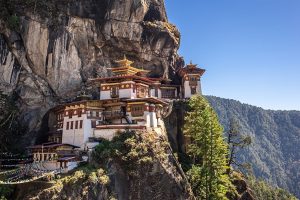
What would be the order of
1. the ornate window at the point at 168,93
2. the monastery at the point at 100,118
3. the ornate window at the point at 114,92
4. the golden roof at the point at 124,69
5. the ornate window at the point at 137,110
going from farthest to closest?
the ornate window at the point at 168,93
the golden roof at the point at 124,69
the ornate window at the point at 114,92
the ornate window at the point at 137,110
the monastery at the point at 100,118

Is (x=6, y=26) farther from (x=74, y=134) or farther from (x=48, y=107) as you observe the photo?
(x=74, y=134)

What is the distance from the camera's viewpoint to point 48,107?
161 feet

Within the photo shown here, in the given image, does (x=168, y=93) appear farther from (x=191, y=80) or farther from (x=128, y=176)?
(x=128, y=176)

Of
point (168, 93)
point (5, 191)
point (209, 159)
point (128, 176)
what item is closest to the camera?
point (5, 191)

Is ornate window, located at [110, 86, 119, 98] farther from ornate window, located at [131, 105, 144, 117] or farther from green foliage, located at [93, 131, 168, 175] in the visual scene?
green foliage, located at [93, 131, 168, 175]

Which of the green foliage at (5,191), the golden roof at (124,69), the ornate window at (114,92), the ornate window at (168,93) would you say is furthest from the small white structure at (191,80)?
the green foliage at (5,191)

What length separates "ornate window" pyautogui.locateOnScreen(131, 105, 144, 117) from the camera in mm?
43531

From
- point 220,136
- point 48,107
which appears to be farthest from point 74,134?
point 220,136

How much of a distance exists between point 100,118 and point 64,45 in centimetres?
1316

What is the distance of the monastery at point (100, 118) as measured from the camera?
132 feet

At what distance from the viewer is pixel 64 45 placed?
49844 mm

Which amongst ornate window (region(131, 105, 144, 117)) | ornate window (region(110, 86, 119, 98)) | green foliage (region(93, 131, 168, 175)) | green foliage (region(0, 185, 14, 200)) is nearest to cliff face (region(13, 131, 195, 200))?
green foliage (region(93, 131, 168, 175))

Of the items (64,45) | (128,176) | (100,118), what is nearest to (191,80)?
(100,118)

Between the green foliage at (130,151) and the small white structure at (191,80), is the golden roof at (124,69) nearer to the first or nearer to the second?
the small white structure at (191,80)
